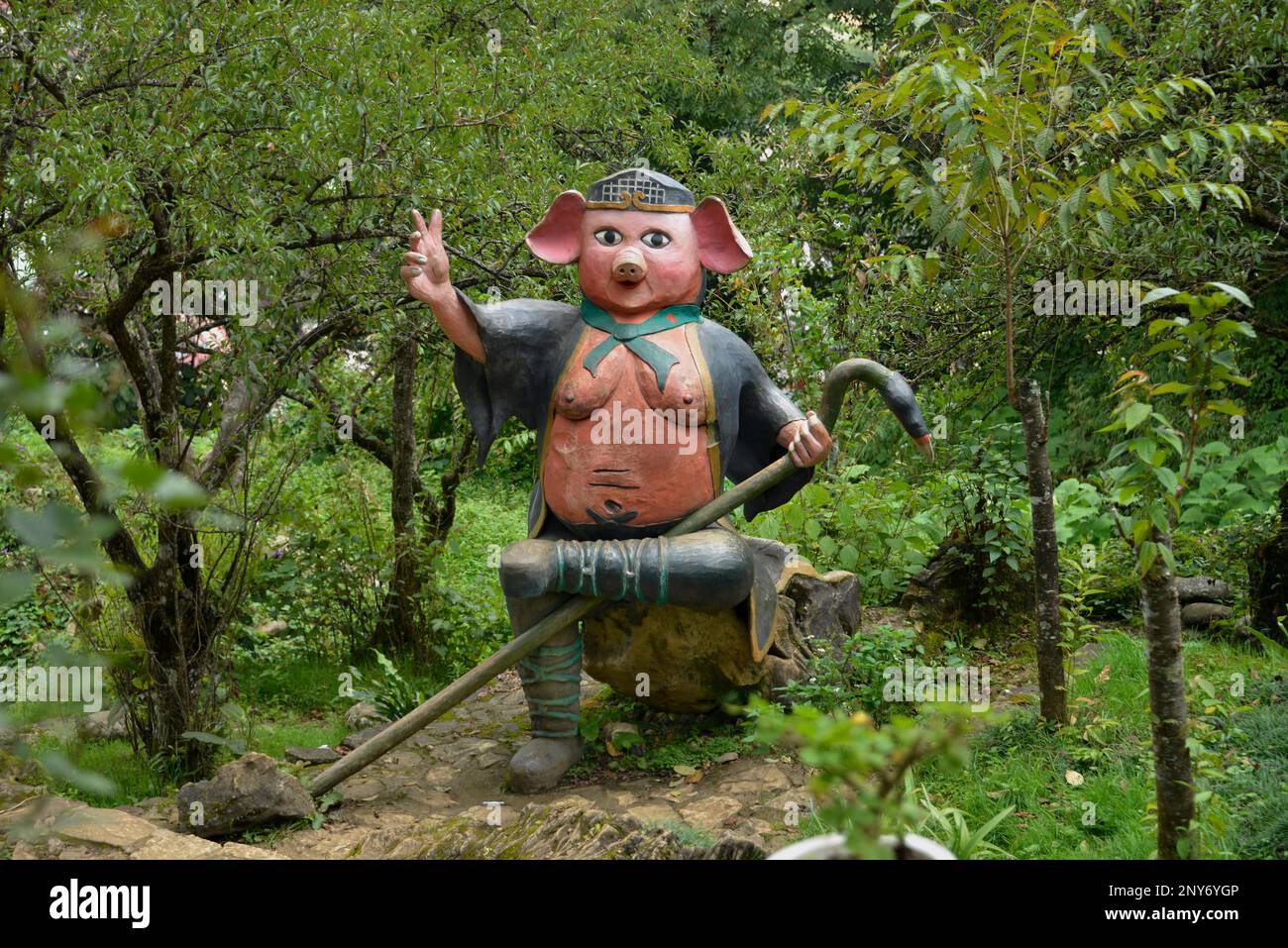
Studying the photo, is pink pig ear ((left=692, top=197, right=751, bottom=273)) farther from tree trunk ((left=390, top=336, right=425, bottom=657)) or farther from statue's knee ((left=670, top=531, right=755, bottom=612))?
tree trunk ((left=390, top=336, right=425, bottom=657))

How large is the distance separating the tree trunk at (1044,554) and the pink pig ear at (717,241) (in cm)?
130

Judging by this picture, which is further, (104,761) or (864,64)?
(864,64)

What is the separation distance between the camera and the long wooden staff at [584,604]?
4.59m

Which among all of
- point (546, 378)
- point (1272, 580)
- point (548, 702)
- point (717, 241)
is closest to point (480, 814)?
point (548, 702)

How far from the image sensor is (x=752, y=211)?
296 inches

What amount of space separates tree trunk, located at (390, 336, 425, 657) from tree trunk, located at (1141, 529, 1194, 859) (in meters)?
4.65

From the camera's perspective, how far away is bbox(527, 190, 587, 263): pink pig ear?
16.0 ft

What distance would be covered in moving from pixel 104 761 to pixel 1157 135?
18.4 ft

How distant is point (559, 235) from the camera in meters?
4.92

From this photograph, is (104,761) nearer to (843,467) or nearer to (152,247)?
(152,247)

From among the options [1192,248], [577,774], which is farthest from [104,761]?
[1192,248]

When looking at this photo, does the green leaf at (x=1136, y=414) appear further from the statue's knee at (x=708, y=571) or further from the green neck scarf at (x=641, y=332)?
the green neck scarf at (x=641, y=332)

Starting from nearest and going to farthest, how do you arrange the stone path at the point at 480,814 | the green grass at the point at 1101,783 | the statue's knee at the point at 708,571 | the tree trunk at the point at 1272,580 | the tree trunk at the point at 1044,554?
the stone path at the point at 480,814, the green grass at the point at 1101,783, the tree trunk at the point at 1044,554, the statue's knee at the point at 708,571, the tree trunk at the point at 1272,580

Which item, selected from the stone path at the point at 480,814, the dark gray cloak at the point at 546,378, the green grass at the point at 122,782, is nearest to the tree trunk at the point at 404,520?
the stone path at the point at 480,814
